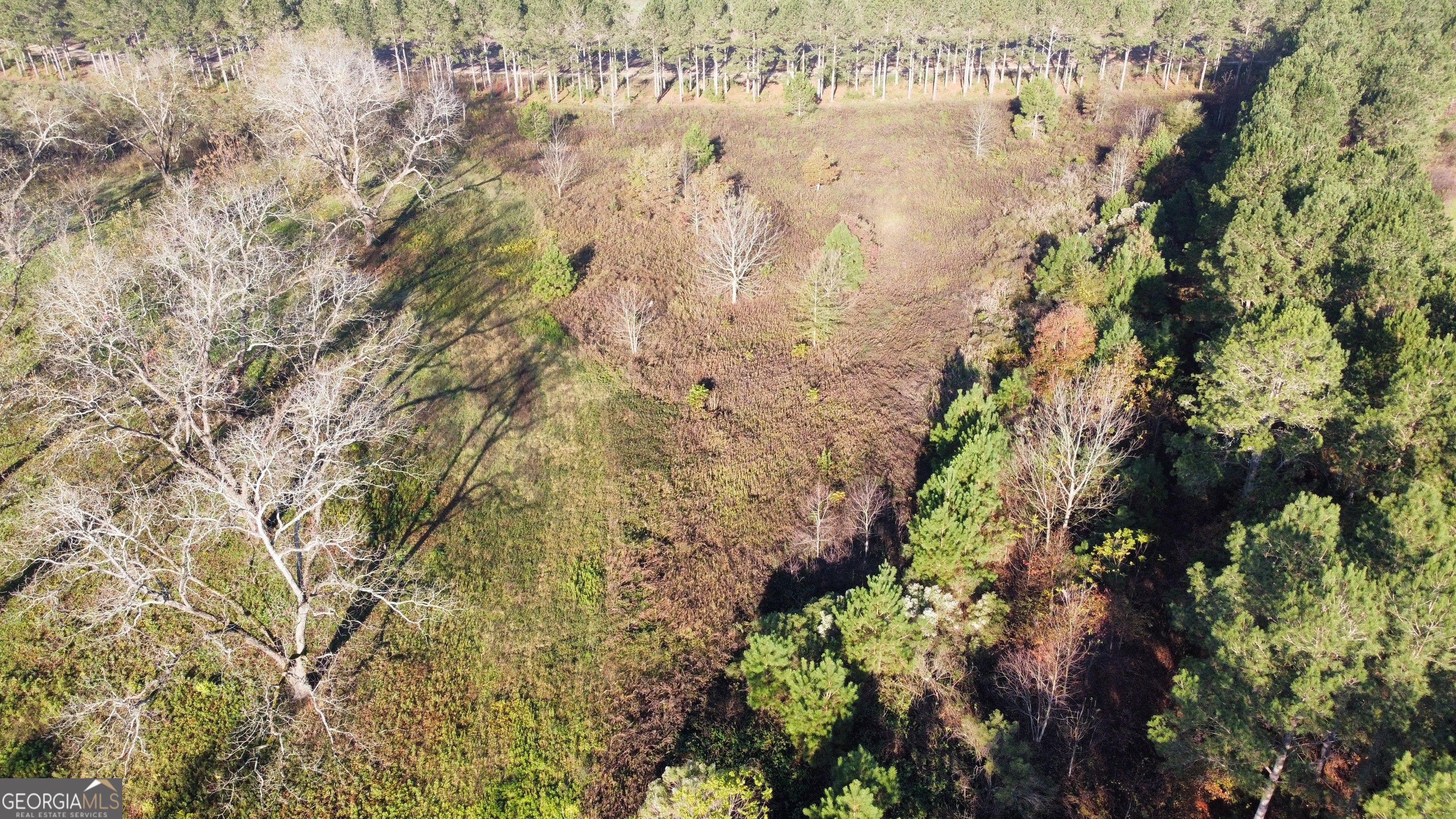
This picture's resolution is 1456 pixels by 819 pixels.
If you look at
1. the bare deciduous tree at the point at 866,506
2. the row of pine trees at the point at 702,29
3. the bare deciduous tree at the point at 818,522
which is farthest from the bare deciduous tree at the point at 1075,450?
the row of pine trees at the point at 702,29

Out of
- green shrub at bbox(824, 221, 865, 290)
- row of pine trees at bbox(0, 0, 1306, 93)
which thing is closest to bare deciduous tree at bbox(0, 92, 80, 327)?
row of pine trees at bbox(0, 0, 1306, 93)

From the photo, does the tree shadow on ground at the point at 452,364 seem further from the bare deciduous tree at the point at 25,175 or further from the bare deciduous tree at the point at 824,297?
the bare deciduous tree at the point at 25,175

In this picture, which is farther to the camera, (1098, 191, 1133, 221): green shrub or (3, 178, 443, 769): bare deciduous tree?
(1098, 191, 1133, 221): green shrub

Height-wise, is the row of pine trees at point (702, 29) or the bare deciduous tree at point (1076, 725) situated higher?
the row of pine trees at point (702, 29)

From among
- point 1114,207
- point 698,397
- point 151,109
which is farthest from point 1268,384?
point 151,109

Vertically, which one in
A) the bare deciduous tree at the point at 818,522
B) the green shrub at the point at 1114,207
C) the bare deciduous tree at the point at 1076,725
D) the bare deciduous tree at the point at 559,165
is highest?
the bare deciduous tree at the point at 559,165

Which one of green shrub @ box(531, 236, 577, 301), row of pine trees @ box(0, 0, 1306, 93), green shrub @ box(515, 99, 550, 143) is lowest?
green shrub @ box(531, 236, 577, 301)

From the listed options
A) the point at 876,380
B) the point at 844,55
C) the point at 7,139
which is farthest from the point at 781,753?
the point at 844,55

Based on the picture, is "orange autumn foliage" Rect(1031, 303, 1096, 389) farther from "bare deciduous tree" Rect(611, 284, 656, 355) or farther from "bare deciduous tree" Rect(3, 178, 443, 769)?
"bare deciduous tree" Rect(3, 178, 443, 769)
